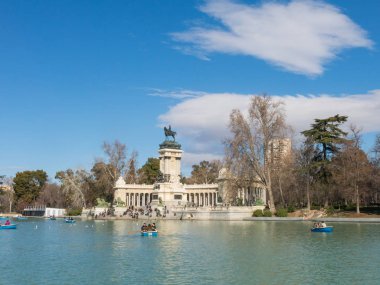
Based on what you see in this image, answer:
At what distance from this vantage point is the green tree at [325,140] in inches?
2808

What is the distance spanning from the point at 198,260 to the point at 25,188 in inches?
4275

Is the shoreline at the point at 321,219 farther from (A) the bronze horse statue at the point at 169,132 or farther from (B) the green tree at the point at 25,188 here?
(B) the green tree at the point at 25,188

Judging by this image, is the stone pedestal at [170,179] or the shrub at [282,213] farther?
the stone pedestal at [170,179]

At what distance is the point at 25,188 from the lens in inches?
5012

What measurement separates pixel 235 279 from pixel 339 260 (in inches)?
328

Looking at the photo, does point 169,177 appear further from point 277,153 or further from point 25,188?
point 25,188

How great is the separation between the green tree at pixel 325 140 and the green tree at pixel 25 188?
266 ft

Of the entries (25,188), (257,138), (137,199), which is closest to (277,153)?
(257,138)

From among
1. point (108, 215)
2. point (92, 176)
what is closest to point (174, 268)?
point (108, 215)

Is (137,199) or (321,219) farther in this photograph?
(137,199)

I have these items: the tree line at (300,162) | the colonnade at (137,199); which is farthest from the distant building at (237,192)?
the colonnade at (137,199)

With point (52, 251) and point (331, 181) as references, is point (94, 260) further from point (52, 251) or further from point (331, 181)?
point (331, 181)

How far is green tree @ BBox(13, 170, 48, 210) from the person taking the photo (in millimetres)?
126438

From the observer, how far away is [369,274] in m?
23.1
